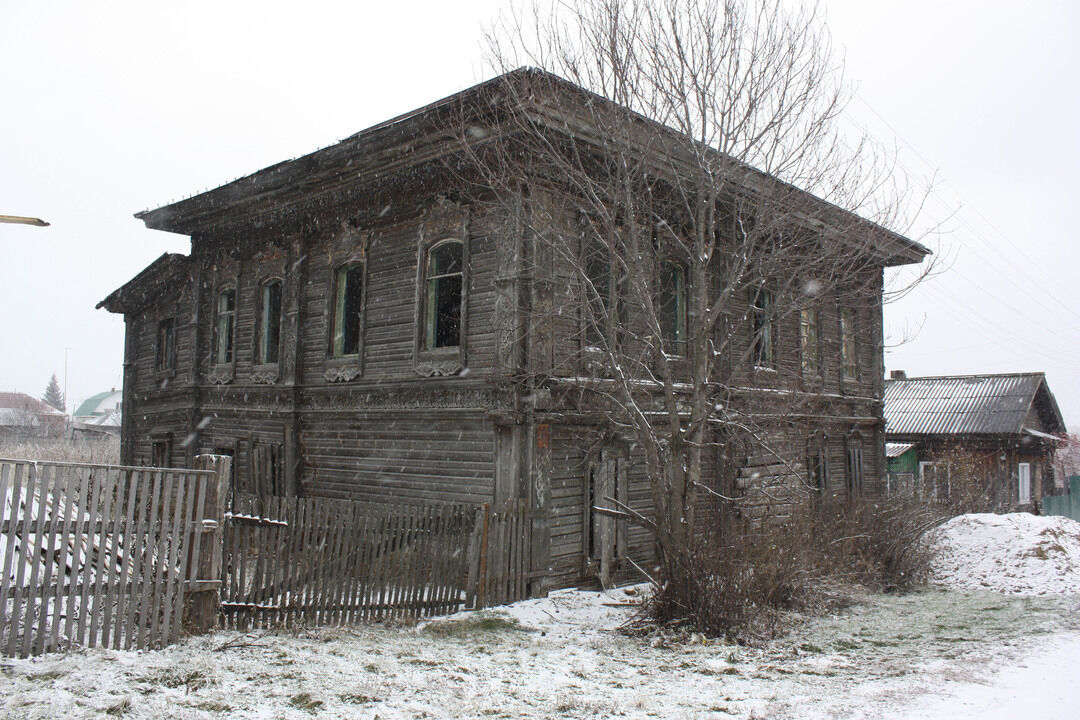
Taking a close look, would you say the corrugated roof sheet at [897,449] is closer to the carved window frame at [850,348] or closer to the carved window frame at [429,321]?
the carved window frame at [850,348]

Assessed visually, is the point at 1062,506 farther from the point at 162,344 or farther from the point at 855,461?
the point at 162,344

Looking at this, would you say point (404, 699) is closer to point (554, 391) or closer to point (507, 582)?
point (507, 582)

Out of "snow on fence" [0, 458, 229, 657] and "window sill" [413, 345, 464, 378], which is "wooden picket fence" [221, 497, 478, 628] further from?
"window sill" [413, 345, 464, 378]

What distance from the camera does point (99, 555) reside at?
21.7 ft

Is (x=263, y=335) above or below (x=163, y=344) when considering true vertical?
below

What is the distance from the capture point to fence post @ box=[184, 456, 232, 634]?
7297mm

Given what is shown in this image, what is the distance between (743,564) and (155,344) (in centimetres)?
1778

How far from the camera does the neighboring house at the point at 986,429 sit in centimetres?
2809

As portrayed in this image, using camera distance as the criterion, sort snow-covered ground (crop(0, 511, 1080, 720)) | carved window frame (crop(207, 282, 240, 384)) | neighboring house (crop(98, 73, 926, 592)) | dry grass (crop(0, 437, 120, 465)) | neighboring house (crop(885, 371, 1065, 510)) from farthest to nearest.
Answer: dry grass (crop(0, 437, 120, 465)) < neighboring house (crop(885, 371, 1065, 510)) < carved window frame (crop(207, 282, 240, 384)) < neighboring house (crop(98, 73, 926, 592)) < snow-covered ground (crop(0, 511, 1080, 720))

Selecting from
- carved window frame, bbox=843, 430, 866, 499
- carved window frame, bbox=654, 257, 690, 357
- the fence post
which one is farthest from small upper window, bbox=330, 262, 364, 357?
carved window frame, bbox=843, 430, 866, 499

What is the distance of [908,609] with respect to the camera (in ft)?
33.1

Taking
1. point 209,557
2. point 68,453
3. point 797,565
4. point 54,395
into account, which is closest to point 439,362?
point 209,557

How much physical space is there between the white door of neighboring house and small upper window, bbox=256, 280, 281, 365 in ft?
85.2

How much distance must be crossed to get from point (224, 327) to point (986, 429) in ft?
82.8
